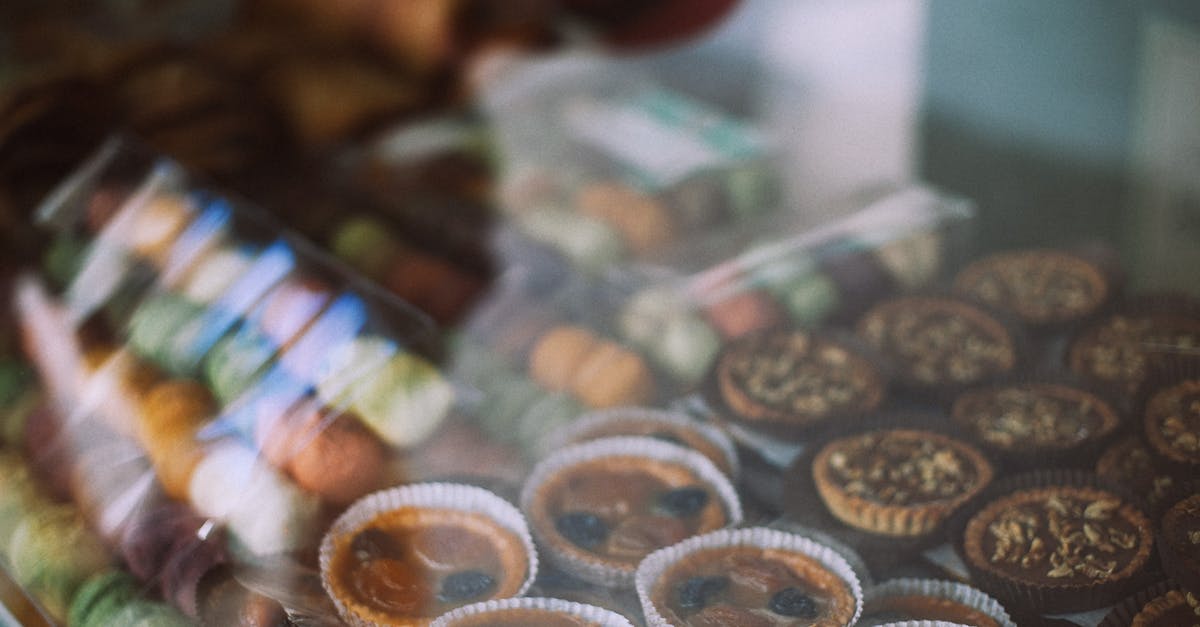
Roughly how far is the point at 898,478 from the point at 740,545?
276mm

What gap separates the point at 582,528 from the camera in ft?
5.22

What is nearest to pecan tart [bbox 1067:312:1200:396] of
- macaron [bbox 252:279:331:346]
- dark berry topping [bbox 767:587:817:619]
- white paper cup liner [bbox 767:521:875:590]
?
white paper cup liner [bbox 767:521:875:590]

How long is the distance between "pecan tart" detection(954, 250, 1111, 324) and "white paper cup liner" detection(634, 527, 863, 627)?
0.70 m

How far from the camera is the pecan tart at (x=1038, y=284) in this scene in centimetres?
196

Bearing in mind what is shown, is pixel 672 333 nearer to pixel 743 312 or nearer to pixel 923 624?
pixel 743 312

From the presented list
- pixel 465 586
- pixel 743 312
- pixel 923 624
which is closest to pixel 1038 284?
pixel 743 312

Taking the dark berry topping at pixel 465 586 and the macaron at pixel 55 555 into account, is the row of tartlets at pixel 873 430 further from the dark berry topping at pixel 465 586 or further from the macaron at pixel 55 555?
the macaron at pixel 55 555

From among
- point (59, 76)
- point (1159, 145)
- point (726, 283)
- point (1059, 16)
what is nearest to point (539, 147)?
point (726, 283)

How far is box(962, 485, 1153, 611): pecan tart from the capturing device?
139 cm

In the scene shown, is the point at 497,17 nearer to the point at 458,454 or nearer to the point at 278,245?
the point at 278,245

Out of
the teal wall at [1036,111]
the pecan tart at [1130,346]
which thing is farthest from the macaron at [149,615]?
the teal wall at [1036,111]

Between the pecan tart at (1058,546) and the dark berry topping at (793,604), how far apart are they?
8.7 inches

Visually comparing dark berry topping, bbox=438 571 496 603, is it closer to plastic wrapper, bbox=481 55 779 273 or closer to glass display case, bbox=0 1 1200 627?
glass display case, bbox=0 1 1200 627

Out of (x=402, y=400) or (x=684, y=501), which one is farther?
(x=402, y=400)
